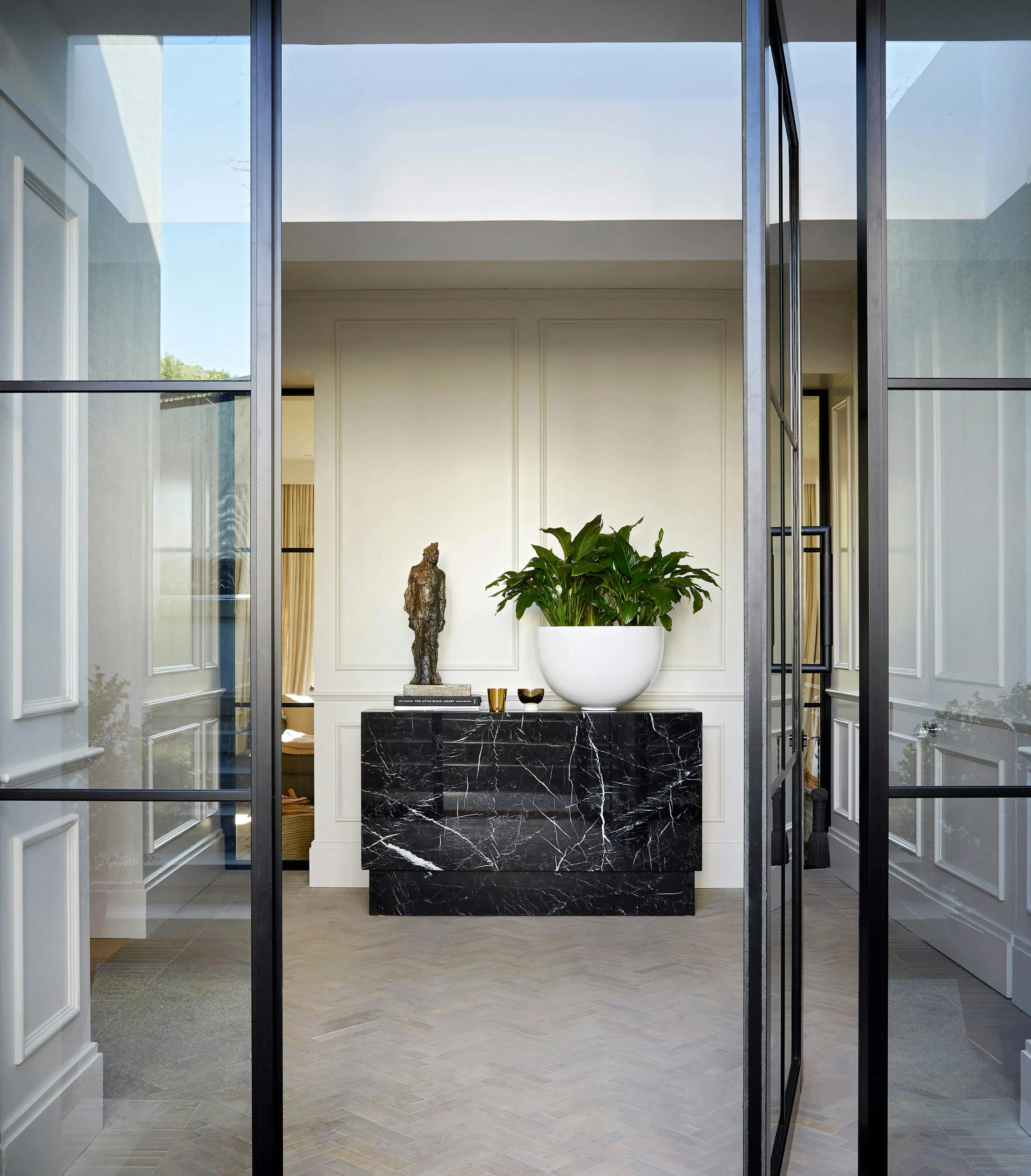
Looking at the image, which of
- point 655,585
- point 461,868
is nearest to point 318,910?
point 461,868

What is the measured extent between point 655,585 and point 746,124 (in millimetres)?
2559

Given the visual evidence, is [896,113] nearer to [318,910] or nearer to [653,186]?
[653,186]

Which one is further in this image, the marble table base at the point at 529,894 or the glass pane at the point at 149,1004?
the marble table base at the point at 529,894

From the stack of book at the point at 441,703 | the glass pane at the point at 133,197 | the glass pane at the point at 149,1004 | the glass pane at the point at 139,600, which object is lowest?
the glass pane at the point at 149,1004

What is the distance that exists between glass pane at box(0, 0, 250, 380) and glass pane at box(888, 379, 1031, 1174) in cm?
130

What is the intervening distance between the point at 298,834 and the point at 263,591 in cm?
345

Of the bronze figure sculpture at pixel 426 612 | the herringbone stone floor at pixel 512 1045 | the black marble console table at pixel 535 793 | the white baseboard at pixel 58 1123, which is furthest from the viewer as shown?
the bronze figure sculpture at pixel 426 612

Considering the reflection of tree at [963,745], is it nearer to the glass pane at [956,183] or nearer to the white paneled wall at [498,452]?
the glass pane at [956,183]

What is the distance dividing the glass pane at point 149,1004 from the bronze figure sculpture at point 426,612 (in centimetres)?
270

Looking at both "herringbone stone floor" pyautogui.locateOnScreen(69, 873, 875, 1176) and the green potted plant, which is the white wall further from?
"herringbone stone floor" pyautogui.locateOnScreen(69, 873, 875, 1176)

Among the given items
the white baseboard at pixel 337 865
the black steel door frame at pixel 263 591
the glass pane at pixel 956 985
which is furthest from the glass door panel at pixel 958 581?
the white baseboard at pixel 337 865

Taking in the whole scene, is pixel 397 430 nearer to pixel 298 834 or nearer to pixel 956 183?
pixel 298 834

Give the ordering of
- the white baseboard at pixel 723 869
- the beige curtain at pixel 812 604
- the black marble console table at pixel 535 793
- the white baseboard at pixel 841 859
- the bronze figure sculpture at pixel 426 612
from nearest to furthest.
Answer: the white baseboard at pixel 841 859 → the black marble console table at pixel 535 793 → the bronze figure sculpture at pixel 426 612 → the white baseboard at pixel 723 869 → the beige curtain at pixel 812 604

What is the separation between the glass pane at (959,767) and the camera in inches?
68.7
